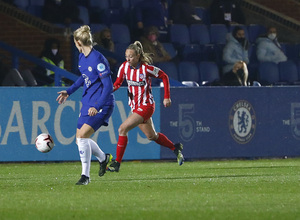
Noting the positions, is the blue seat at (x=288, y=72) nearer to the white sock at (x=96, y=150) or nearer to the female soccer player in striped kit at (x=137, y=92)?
the female soccer player in striped kit at (x=137, y=92)

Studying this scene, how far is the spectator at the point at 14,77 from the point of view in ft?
54.5

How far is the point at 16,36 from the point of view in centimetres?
1891

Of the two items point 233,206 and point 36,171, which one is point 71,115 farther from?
point 233,206

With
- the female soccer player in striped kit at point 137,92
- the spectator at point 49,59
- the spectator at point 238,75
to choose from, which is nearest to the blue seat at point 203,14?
→ the spectator at point 238,75

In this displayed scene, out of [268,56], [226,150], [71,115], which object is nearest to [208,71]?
[268,56]

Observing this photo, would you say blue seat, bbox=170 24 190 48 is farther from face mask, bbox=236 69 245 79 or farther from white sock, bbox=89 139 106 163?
white sock, bbox=89 139 106 163

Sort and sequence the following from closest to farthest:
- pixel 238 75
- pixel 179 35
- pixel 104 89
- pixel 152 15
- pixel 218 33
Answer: pixel 104 89, pixel 238 75, pixel 152 15, pixel 179 35, pixel 218 33

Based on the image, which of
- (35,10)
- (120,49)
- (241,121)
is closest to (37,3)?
(35,10)

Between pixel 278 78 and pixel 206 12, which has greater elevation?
pixel 206 12

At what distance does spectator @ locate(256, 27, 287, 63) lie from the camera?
2100cm

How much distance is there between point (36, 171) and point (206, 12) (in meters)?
9.75

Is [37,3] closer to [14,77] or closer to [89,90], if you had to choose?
[14,77]

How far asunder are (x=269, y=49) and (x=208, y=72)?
1.89 m

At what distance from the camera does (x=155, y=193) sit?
32.6ft
